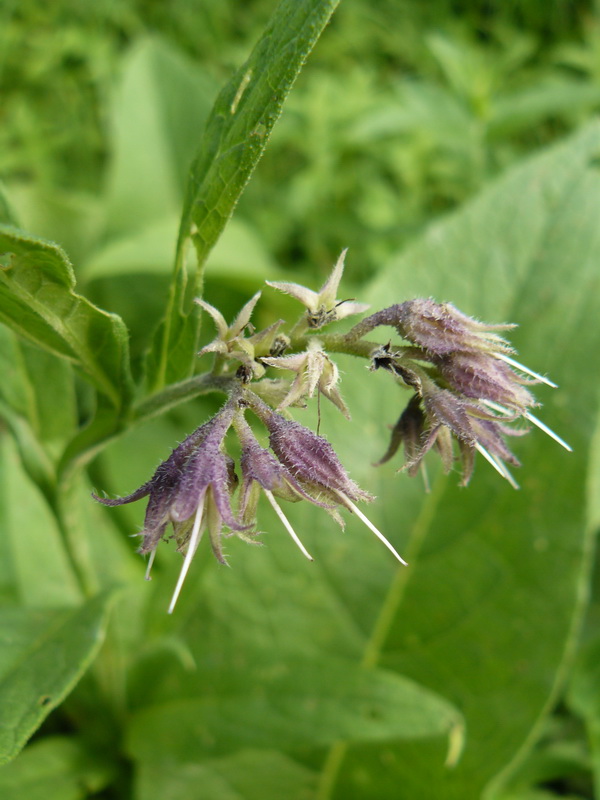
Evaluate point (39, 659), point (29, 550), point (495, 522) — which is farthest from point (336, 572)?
point (39, 659)

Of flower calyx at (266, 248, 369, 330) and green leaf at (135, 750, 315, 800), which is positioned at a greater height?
flower calyx at (266, 248, 369, 330)

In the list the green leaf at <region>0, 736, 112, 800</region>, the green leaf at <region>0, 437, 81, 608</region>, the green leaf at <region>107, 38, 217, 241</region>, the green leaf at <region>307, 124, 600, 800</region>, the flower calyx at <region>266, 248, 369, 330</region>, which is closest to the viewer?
the flower calyx at <region>266, 248, 369, 330</region>

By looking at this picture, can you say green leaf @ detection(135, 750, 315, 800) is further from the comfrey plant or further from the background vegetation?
the comfrey plant

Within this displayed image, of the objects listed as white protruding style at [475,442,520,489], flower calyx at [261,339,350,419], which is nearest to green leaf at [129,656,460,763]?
white protruding style at [475,442,520,489]

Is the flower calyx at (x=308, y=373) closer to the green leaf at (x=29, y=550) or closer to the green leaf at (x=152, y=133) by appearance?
the green leaf at (x=29, y=550)

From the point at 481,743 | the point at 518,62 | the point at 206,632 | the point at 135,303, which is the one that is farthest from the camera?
the point at 518,62

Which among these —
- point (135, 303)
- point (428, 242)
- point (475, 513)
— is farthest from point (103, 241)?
point (475, 513)

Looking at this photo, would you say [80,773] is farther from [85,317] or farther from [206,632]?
[85,317]

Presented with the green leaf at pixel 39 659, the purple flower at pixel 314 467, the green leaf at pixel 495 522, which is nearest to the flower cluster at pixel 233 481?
the purple flower at pixel 314 467
